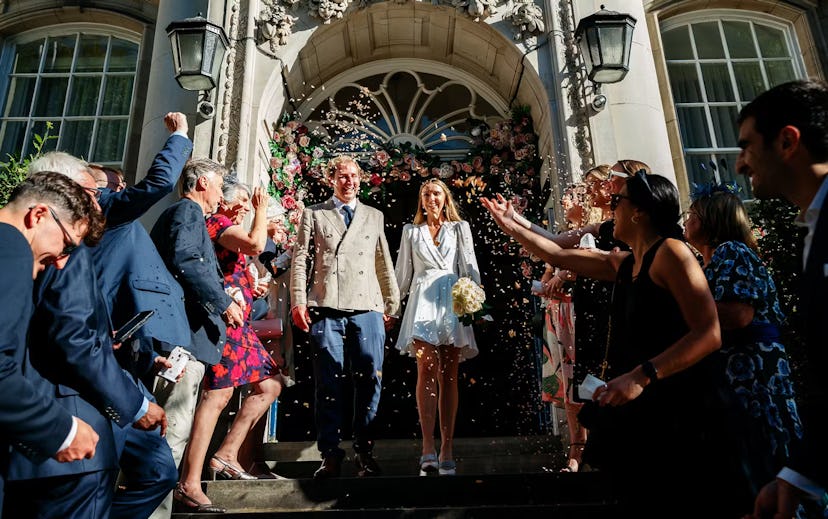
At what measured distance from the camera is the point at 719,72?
28.0ft

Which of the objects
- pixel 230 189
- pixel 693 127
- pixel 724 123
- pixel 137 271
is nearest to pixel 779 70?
pixel 724 123

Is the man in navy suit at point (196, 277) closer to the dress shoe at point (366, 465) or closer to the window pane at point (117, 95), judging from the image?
the dress shoe at point (366, 465)

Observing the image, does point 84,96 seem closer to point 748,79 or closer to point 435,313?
point 435,313

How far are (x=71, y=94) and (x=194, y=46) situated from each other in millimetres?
3374

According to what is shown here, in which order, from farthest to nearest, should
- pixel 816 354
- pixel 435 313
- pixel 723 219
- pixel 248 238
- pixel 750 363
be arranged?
pixel 435 313
pixel 248 238
pixel 723 219
pixel 750 363
pixel 816 354

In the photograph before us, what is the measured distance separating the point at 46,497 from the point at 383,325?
286cm

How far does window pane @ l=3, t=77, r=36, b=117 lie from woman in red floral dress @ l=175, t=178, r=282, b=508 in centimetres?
582

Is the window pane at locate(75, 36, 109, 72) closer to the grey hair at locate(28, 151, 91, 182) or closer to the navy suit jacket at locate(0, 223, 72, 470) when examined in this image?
the grey hair at locate(28, 151, 91, 182)

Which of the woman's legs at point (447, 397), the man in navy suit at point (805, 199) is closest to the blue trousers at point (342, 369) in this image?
the woman's legs at point (447, 397)

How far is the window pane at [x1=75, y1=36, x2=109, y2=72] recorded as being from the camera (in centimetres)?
889

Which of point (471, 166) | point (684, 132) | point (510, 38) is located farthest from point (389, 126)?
point (684, 132)

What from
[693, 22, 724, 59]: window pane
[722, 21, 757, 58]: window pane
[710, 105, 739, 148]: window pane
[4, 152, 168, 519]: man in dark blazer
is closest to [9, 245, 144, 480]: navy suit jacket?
[4, 152, 168, 519]: man in dark blazer

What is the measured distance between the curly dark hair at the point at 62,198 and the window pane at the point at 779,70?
858 cm

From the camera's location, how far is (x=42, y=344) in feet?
7.24
